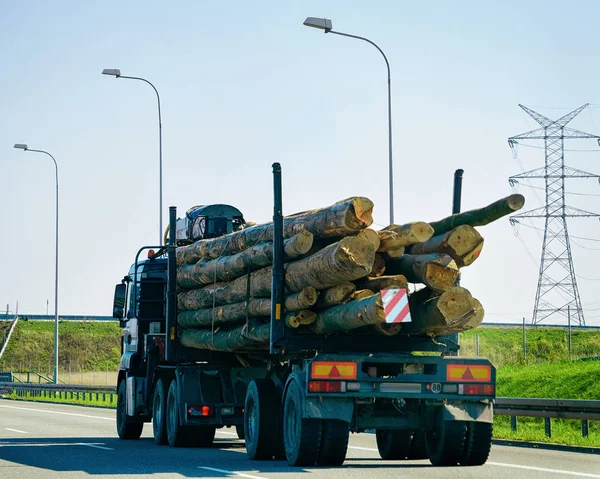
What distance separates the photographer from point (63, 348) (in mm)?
102812

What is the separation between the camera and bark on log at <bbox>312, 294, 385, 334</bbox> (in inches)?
588

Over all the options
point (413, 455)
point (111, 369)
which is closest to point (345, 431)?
point (413, 455)

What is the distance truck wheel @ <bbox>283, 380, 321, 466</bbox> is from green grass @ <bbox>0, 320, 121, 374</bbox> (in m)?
78.6

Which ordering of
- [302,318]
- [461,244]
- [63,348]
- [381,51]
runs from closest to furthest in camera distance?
[461,244], [302,318], [381,51], [63,348]

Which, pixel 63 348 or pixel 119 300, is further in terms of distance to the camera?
pixel 63 348

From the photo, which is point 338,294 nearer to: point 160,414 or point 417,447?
point 417,447

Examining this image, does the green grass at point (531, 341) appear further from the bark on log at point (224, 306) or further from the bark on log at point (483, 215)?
the bark on log at point (483, 215)

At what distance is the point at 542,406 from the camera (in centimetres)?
2164

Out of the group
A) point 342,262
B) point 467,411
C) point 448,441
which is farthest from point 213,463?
point 342,262

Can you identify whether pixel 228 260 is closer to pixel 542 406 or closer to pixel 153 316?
pixel 153 316

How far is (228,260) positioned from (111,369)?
7828 cm

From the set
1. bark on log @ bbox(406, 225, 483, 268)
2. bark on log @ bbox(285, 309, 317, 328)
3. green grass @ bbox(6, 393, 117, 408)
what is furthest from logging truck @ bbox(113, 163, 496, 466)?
green grass @ bbox(6, 393, 117, 408)

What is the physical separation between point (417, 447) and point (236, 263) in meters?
3.66

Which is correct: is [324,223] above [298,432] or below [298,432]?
above
